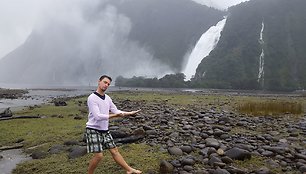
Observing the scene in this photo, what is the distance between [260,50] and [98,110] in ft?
465

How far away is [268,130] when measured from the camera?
13.8 metres

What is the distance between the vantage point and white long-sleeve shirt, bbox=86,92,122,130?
7.21m

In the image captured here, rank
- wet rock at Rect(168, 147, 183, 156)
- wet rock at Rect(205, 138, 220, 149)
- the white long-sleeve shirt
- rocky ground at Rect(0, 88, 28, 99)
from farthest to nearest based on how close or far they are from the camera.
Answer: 1. rocky ground at Rect(0, 88, 28, 99)
2. wet rock at Rect(205, 138, 220, 149)
3. wet rock at Rect(168, 147, 183, 156)
4. the white long-sleeve shirt

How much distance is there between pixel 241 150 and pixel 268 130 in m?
4.91

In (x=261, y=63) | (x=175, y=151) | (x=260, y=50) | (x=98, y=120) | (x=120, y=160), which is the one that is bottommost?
(x=175, y=151)

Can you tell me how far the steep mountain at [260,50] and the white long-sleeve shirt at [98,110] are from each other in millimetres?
105500

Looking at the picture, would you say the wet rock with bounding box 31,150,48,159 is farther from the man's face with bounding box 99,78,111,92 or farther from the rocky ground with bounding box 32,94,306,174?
the man's face with bounding box 99,78,111,92

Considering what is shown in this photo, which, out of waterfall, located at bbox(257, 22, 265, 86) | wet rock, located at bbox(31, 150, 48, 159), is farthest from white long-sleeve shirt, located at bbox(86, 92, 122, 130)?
waterfall, located at bbox(257, 22, 265, 86)

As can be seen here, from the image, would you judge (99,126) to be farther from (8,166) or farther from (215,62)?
(215,62)

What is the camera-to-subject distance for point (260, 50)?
456 feet

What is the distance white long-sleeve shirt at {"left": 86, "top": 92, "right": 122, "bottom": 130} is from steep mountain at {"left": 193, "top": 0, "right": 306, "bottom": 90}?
105 meters

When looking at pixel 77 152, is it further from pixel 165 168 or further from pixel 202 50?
pixel 202 50

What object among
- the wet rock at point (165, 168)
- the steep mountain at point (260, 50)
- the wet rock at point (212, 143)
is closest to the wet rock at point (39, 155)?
the wet rock at point (165, 168)

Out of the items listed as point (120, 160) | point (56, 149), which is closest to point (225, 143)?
point (120, 160)
